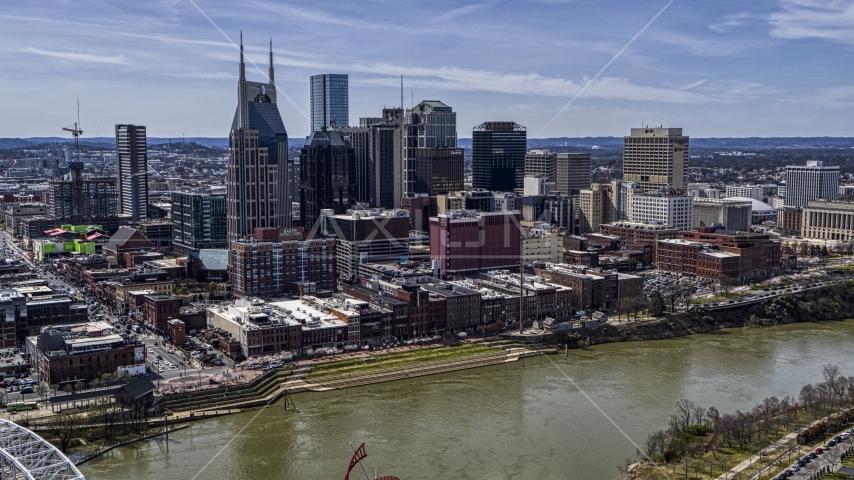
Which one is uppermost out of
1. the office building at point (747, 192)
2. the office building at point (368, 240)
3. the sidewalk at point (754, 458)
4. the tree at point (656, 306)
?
the office building at point (747, 192)

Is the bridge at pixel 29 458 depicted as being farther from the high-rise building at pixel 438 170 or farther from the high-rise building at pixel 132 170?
the high-rise building at pixel 132 170

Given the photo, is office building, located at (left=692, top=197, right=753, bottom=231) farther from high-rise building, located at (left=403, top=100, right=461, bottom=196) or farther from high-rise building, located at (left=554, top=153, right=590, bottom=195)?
high-rise building, located at (left=403, top=100, right=461, bottom=196)

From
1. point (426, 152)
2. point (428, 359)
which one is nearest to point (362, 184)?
point (426, 152)

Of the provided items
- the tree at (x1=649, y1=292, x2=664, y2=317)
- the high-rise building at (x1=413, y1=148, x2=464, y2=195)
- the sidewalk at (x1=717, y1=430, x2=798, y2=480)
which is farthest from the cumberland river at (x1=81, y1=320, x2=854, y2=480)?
the high-rise building at (x1=413, y1=148, x2=464, y2=195)

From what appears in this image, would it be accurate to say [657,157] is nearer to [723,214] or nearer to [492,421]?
[723,214]

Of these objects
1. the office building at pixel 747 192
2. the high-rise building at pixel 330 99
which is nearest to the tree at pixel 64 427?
the high-rise building at pixel 330 99

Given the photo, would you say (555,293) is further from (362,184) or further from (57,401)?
(362,184)

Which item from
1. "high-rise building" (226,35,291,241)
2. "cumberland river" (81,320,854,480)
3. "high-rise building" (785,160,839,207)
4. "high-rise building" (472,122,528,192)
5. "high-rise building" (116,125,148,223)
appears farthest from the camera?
"high-rise building" (472,122,528,192)
